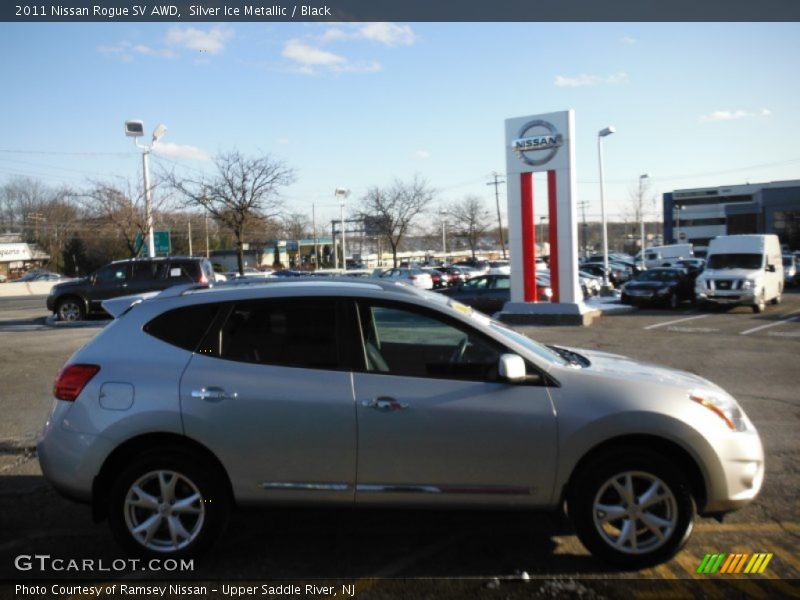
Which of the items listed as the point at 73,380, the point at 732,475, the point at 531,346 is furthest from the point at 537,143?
the point at 73,380

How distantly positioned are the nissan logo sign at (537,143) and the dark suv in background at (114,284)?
993 centimetres

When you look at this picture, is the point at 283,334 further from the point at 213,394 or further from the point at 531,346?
the point at 531,346

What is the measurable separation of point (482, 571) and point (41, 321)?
2193 centimetres

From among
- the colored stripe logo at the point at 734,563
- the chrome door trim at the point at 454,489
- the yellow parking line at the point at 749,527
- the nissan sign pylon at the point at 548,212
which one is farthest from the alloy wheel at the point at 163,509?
the nissan sign pylon at the point at 548,212

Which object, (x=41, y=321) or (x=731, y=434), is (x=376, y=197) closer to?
(x=41, y=321)

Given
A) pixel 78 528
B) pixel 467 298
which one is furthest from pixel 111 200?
pixel 78 528

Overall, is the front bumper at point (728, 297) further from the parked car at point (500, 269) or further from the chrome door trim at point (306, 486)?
the chrome door trim at point (306, 486)

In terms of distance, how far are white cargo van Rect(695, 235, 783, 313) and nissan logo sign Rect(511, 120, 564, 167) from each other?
794cm

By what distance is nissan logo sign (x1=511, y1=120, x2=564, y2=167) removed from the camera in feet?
61.1

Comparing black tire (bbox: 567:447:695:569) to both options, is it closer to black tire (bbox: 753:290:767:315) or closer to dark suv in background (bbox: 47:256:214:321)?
dark suv in background (bbox: 47:256:214:321)

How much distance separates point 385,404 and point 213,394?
100 centimetres

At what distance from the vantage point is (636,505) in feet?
12.7

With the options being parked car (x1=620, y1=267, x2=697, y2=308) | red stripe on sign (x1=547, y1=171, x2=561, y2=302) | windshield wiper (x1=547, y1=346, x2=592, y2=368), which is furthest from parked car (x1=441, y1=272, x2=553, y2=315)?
windshield wiper (x1=547, y1=346, x2=592, y2=368)

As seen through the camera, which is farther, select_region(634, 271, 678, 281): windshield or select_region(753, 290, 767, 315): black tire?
select_region(634, 271, 678, 281): windshield
